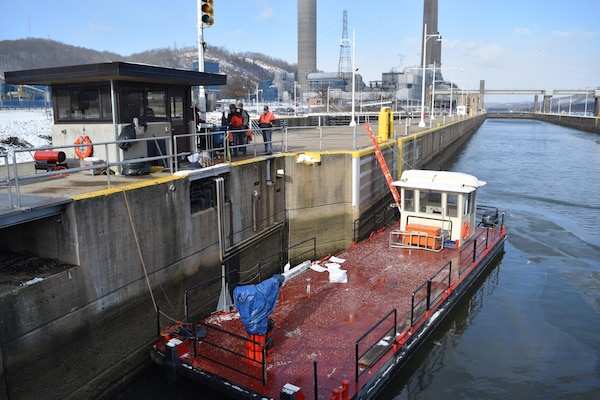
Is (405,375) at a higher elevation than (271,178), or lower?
lower

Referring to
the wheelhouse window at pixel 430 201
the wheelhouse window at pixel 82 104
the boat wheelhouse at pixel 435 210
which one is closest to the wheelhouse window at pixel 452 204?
the boat wheelhouse at pixel 435 210

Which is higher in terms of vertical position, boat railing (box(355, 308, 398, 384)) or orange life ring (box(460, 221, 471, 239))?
orange life ring (box(460, 221, 471, 239))

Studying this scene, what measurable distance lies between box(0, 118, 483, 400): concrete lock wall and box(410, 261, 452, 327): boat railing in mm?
5070

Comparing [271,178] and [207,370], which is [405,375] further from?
[271,178]

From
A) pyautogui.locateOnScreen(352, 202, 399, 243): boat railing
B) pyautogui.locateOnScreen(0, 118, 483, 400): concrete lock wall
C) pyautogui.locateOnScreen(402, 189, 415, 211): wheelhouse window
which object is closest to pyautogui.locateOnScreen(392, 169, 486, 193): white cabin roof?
pyautogui.locateOnScreen(402, 189, 415, 211): wheelhouse window

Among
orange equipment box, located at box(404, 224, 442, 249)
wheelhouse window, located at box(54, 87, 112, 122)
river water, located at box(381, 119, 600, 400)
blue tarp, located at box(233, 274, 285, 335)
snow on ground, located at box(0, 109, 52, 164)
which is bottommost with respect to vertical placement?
river water, located at box(381, 119, 600, 400)

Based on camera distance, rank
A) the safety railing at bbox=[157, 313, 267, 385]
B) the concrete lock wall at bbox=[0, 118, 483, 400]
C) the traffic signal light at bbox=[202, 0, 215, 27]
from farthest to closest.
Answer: the traffic signal light at bbox=[202, 0, 215, 27] < the safety railing at bbox=[157, 313, 267, 385] < the concrete lock wall at bbox=[0, 118, 483, 400]

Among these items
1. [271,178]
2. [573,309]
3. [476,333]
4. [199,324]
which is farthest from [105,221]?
[573,309]

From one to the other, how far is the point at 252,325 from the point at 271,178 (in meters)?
7.45

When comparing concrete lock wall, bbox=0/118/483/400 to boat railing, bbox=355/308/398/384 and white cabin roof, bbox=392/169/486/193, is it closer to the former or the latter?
boat railing, bbox=355/308/398/384

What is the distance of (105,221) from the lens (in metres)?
9.10

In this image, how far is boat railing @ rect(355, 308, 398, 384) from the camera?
886 cm

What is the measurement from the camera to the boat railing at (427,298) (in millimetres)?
10722

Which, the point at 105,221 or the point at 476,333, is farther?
the point at 476,333
